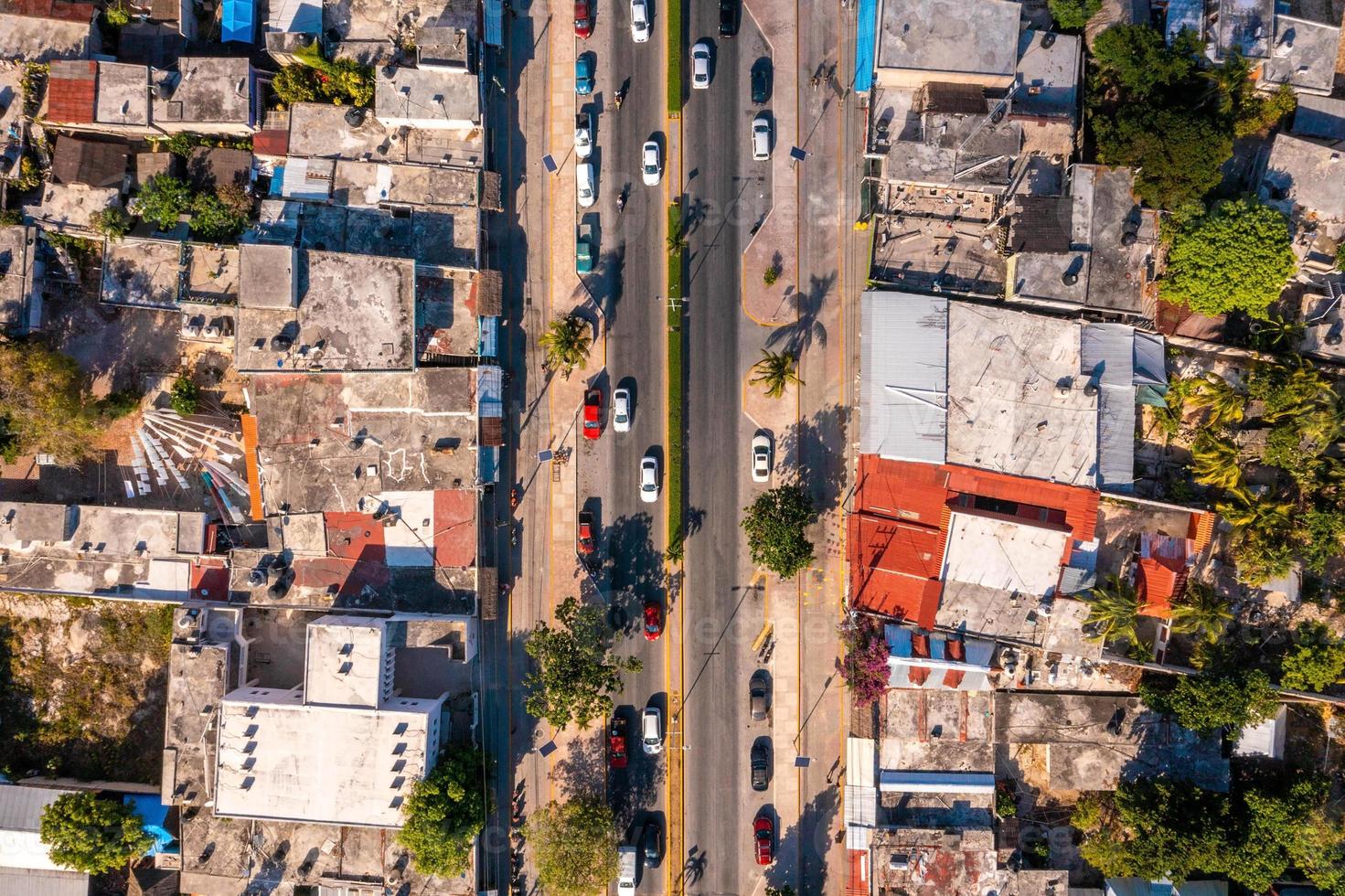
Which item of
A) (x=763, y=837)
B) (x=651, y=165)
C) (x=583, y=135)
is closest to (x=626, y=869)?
(x=763, y=837)

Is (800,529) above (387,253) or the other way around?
the other way around

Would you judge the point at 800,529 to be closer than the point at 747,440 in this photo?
Yes

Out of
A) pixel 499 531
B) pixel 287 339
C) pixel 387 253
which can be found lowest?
pixel 499 531

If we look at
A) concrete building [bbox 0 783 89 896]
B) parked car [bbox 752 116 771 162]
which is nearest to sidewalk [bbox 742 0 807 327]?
parked car [bbox 752 116 771 162]

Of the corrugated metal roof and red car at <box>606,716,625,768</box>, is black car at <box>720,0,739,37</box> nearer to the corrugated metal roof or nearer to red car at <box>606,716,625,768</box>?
the corrugated metal roof

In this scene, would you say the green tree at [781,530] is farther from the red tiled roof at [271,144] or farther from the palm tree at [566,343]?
the red tiled roof at [271,144]

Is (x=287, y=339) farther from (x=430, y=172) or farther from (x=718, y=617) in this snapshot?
(x=718, y=617)

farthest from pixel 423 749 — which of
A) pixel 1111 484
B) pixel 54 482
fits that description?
pixel 1111 484
